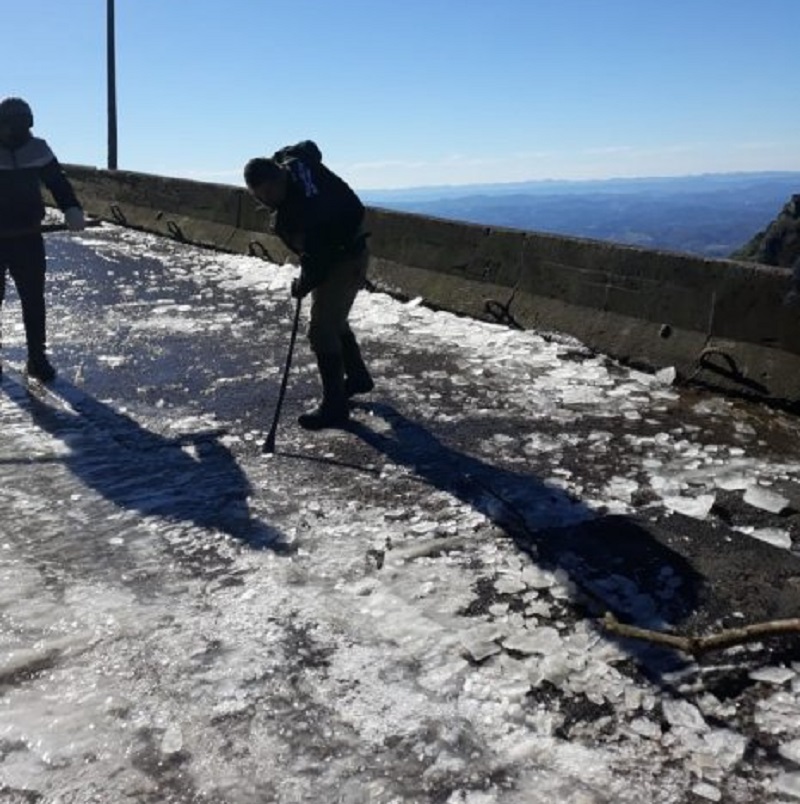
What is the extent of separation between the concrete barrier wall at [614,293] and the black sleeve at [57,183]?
12.8 ft

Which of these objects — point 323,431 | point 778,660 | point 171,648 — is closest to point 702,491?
point 778,660

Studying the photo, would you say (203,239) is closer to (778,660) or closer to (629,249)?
(629,249)

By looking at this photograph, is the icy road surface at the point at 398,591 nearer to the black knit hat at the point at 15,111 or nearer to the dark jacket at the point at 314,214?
the dark jacket at the point at 314,214

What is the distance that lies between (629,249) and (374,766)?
19.4 ft

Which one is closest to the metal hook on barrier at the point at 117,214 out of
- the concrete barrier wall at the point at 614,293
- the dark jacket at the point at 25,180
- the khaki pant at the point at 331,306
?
the concrete barrier wall at the point at 614,293

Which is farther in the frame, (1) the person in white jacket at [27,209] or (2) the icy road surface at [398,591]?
(1) the person in white jacket at [27,209]

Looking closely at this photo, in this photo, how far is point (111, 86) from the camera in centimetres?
2323

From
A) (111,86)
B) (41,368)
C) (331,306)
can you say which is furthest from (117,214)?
(331,306)

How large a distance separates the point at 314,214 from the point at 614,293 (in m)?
3.19

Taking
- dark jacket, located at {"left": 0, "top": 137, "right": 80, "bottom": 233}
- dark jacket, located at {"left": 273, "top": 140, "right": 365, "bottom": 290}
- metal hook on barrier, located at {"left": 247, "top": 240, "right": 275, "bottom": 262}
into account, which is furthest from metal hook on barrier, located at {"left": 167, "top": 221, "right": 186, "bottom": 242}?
dark jacket, located at {"left": 273, "top": 140, "right": 365, "bottom": 290}

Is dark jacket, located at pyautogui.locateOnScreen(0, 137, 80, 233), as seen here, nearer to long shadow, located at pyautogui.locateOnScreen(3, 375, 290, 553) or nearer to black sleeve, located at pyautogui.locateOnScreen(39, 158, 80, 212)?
black sleeve, located at pyautogui.locateOnScreen(39, 158, 80, 212)

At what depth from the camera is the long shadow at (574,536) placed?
364cm

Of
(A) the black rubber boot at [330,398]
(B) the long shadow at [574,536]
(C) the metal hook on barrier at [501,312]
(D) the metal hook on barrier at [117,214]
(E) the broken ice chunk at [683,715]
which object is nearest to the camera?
(E) the broken ice chunk at [683,715]

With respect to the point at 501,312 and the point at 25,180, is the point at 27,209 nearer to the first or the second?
the point at 25,180
